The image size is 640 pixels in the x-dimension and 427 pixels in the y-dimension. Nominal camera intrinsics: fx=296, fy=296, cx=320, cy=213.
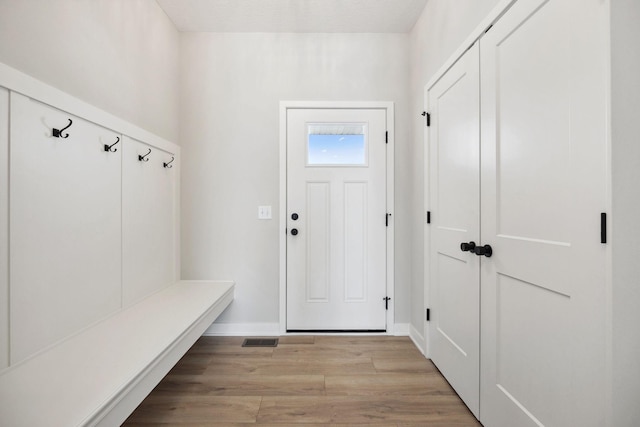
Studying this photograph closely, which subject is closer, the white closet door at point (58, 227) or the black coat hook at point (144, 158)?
the white closet door at point (58, 227)

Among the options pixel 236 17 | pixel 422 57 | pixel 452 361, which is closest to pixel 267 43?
pixel 236 17

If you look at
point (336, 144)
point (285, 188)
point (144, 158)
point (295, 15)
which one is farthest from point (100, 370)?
point (295, 15)

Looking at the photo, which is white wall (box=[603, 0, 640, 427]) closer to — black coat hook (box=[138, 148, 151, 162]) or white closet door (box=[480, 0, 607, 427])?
white closet door (box=[480, 0, 607, 427])

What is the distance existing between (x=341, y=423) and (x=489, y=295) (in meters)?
1.03

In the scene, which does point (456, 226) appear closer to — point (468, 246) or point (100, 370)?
point (468, 246)

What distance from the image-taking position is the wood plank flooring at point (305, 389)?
5.33 feet

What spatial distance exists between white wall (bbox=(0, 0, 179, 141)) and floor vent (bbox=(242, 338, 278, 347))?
6.15ft

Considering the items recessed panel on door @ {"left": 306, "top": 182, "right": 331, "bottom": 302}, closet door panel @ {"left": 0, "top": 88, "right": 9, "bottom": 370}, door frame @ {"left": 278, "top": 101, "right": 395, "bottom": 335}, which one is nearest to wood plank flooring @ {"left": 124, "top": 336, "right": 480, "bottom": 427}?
door frame @ {"left": 278, "top": 101, "right": 395, "bottom": 335}

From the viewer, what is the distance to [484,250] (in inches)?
59.1

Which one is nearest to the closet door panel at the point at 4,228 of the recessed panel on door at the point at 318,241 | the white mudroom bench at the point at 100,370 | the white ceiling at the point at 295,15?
the white mudroom bench at the point at 100,370

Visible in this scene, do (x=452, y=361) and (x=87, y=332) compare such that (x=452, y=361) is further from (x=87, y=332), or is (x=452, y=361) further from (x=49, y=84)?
(x=49, y=84)

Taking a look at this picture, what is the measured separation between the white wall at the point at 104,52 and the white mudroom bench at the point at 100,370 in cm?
123

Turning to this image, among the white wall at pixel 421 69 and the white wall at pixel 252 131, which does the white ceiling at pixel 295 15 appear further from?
the white wall at pixel 421 69

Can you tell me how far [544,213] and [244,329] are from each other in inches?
96.3
